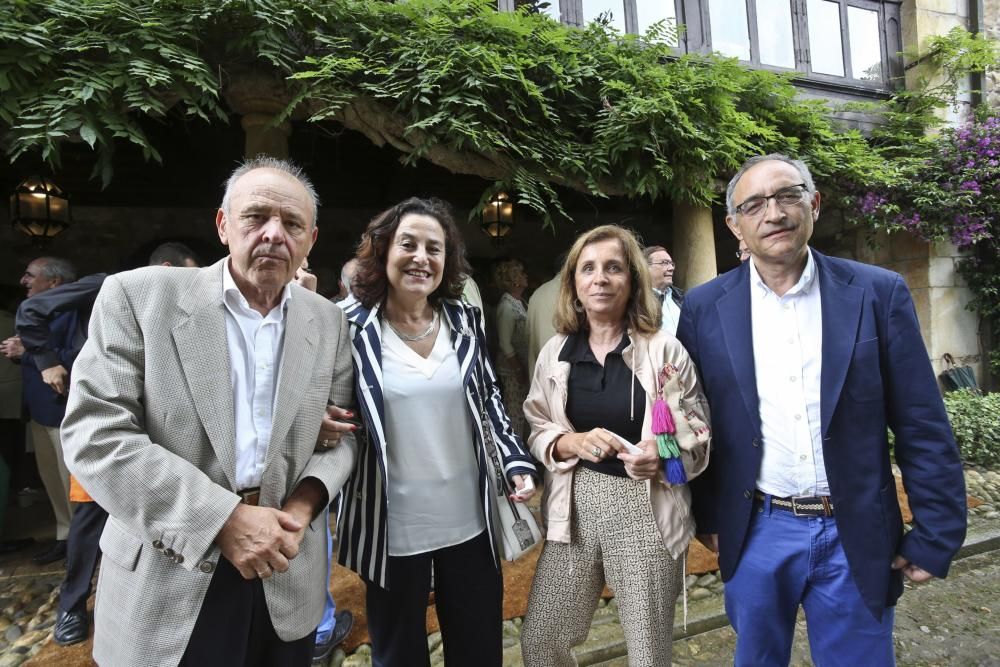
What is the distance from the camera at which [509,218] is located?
6.22 m

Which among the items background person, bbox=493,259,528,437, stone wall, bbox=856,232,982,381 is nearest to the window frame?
stone wall, bbox=856,232,982,381

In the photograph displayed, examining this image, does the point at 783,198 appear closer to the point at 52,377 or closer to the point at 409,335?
the point at 409,335

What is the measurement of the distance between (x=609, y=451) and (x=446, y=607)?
0.80 m

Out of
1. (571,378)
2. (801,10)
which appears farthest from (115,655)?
(801,10)

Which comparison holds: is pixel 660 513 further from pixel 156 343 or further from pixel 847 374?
pixel 156 343

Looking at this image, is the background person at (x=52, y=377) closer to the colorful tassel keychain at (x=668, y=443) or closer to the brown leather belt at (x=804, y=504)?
the colorful tassel keychain at (x=668, y=443)

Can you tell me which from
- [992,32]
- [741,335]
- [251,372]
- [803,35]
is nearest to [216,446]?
[251,372]

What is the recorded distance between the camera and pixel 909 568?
1661 mm

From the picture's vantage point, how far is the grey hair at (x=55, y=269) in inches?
137

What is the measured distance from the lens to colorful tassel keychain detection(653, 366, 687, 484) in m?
1.71

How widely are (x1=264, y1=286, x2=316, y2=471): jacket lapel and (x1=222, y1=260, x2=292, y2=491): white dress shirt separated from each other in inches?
1.2

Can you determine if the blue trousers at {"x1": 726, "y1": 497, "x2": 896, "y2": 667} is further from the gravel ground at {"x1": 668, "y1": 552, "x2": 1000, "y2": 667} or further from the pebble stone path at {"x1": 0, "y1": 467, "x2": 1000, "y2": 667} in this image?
the pebble stone path at {"x1": 0, "y1": 467, "x2": 1000, "y2": 667}

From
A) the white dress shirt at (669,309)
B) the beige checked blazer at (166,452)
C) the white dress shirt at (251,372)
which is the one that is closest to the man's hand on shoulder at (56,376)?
the beige checked blazer at (166,452)

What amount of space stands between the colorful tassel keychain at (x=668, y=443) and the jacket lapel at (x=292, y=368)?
111 centimetres
